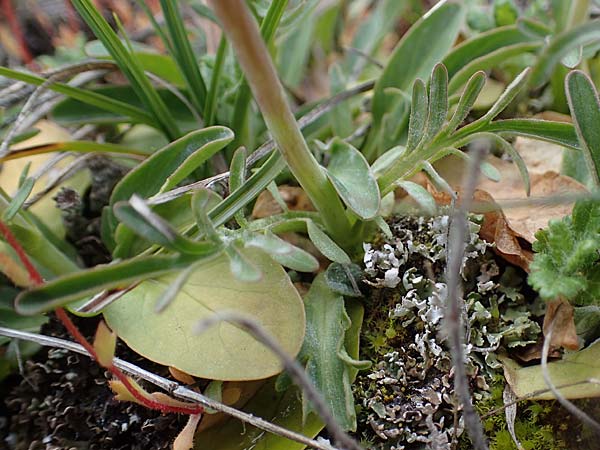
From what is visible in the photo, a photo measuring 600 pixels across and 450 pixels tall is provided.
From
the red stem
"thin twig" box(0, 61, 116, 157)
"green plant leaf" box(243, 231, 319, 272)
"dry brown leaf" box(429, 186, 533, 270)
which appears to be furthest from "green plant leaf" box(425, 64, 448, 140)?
"thin twig" box(0, 61, 116, 157)

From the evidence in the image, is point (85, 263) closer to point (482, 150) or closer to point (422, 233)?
point (422, 233)

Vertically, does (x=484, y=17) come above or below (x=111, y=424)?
above

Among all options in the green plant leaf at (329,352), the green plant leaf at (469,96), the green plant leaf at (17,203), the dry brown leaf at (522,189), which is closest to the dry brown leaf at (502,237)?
the dry brown leaf at (522,189)

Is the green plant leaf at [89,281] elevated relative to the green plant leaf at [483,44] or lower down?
elevated

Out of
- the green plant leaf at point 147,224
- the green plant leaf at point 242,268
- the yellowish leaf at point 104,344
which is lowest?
the yellowish leaf at point 104,344

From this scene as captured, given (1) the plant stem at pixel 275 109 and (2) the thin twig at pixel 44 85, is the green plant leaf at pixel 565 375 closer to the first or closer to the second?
(1) the plant stem at pixel 275 109

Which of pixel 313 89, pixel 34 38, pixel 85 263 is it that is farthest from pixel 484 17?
→ pixel 34 38

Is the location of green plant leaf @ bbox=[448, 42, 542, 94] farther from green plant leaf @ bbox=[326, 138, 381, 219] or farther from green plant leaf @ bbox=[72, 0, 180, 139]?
green plant leaf @ bbox=[72, 0, 180, 139]
